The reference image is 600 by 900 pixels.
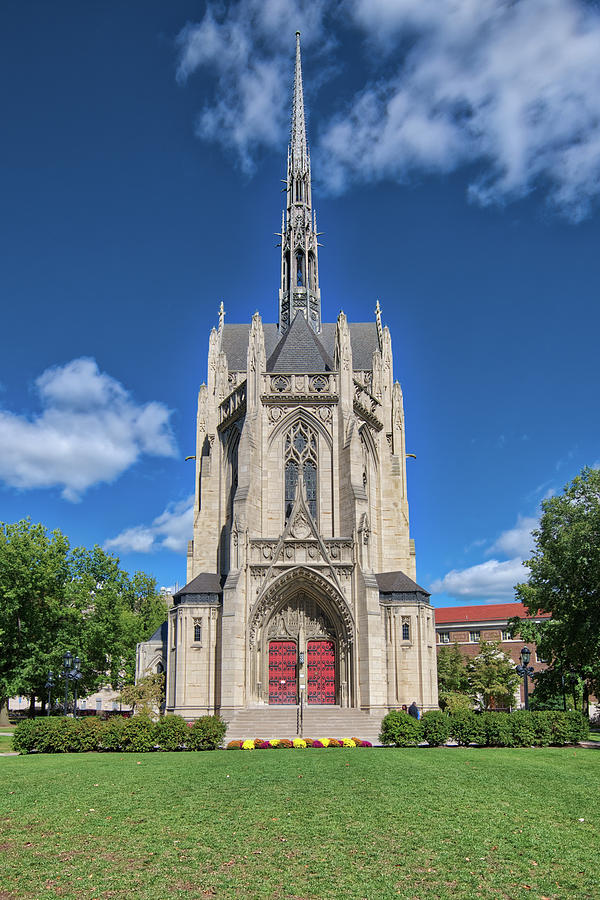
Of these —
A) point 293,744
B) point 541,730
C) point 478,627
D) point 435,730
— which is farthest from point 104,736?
point 478,627

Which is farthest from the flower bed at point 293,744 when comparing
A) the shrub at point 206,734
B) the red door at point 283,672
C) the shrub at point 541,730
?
the red door at point 283,672

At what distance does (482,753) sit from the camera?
2248 cm

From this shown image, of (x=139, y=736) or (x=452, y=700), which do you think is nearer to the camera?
(x=139, y=736)

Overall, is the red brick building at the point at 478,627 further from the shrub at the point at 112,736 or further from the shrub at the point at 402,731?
the shrub at the point at 112,736

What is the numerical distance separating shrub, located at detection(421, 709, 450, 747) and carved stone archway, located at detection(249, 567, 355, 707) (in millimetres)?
9513

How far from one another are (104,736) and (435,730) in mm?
11652

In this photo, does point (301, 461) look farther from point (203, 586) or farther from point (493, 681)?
point (493, 681)

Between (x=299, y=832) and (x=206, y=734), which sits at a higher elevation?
(x=299, y=832)

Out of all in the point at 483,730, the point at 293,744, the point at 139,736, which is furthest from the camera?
the point at 293,744

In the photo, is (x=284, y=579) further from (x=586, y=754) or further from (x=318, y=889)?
(x=318, y=889)

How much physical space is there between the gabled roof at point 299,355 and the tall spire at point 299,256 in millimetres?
4567

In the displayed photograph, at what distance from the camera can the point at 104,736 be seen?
2431 cm

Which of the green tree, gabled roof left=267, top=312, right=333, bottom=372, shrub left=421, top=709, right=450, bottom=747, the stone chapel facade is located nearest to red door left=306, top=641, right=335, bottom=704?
the stone chapel facade

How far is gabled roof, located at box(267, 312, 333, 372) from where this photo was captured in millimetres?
42812
